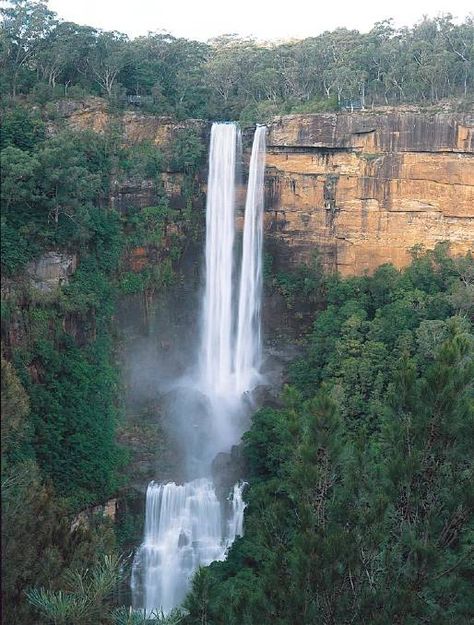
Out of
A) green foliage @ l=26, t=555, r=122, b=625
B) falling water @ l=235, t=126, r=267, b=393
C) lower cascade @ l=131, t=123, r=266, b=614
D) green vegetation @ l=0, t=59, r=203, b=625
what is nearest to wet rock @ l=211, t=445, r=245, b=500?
lower cascade @ l=131, t=123, r=266, b=614

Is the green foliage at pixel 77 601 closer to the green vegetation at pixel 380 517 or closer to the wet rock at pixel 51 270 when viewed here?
the green vegetation at pixel 380 517

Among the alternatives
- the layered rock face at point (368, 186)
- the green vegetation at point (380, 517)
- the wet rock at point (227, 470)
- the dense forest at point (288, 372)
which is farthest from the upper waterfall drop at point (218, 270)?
the green vegetation at point (380, 517)

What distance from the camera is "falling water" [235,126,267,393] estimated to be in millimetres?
21453

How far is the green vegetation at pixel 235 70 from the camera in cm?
2097

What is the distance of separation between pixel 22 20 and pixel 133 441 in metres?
13.1

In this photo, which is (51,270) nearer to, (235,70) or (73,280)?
(73,280)

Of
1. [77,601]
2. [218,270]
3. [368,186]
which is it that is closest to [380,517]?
[77,601]

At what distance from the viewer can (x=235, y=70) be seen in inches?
939

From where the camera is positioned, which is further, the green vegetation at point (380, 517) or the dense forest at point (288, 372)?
the dense forest at point (288, 372)

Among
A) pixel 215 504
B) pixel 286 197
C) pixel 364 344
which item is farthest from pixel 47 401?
pixel 286 197

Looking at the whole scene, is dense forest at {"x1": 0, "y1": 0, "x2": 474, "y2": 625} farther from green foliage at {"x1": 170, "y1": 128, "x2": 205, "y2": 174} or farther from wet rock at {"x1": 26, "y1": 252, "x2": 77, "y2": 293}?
wet rock at {"x1": 26, "y1": 252, "x2": 77, "y2": 293}

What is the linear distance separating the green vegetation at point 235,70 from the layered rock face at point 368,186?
51.6 inches

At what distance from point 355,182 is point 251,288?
4.53 m

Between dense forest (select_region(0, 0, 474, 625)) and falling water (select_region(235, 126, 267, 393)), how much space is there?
1.94ft
